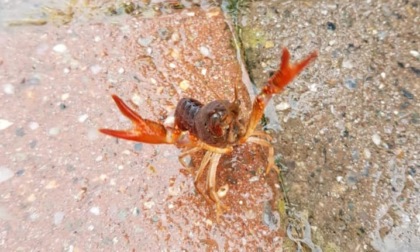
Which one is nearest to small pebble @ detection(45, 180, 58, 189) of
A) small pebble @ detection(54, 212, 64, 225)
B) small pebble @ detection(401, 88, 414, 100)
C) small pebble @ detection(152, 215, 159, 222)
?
small pebble @ detection(54, 212, 64, 225)

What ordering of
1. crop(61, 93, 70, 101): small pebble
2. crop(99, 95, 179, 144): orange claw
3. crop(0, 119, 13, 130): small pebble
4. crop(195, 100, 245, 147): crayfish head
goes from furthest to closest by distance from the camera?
crop(61, 93, 70, 101): small pebble < crop(0, 119, 13, 130): small pebble < crop(195, 100, 245, 147): crayfish head < crop(99, 95, 179, 144): orange claw

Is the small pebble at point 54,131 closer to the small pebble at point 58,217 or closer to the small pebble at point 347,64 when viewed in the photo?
the small pebble at point 58,217

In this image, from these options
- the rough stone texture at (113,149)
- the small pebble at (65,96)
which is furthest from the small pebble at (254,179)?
the small pebble at (65,96)

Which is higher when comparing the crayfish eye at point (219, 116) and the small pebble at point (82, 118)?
the crayfish eye at point (219, 116)

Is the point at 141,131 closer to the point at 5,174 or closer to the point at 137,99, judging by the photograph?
the point at 137,99

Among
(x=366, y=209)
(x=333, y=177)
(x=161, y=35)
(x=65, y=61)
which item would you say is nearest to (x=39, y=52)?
(x=65, y=61)

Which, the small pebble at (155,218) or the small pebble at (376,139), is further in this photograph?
the small pebble at (376,139)

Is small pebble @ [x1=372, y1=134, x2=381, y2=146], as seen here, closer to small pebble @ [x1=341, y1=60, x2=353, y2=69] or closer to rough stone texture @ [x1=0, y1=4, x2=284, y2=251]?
small pebble @ [x1=341, y1=60, x2=353, y2=69]
